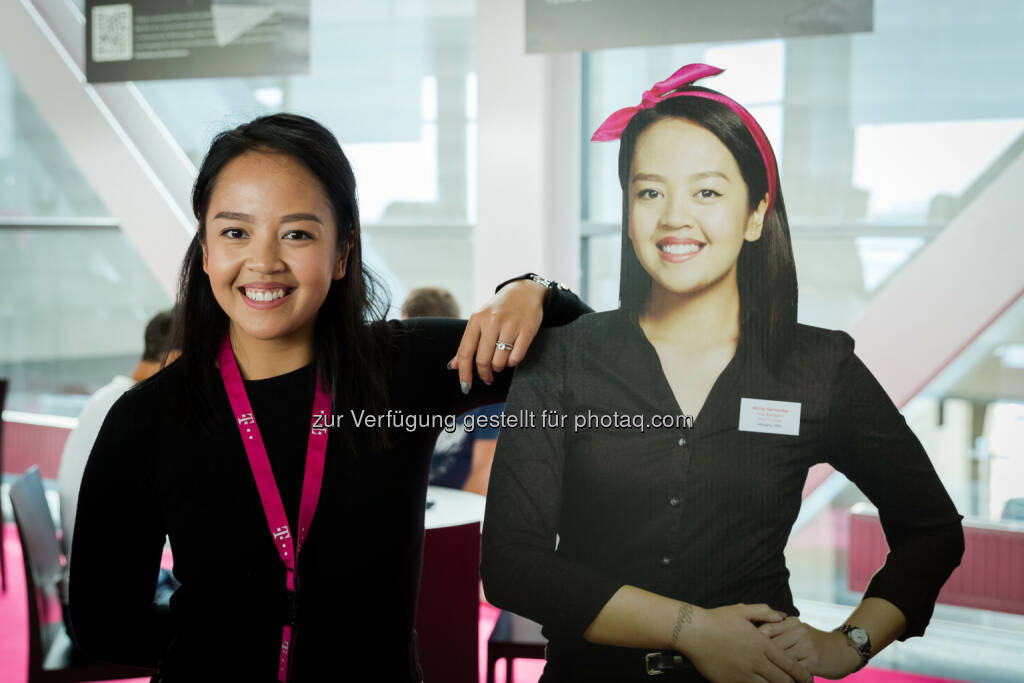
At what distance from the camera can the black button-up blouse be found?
1.41 metres

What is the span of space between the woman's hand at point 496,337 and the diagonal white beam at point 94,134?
4.06 metres

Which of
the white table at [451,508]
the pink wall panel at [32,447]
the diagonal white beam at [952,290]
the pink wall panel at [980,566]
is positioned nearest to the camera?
the pink wall panel at [980,566]

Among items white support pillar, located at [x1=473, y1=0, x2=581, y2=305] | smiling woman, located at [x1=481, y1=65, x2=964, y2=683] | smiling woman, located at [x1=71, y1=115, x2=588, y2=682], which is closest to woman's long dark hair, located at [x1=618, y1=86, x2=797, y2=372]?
smiling woman, located at [x1=481, y1=65, x2=964, y2=683]

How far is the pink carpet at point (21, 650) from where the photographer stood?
329cm

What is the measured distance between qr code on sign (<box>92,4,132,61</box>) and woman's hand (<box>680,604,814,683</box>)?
3.65 m

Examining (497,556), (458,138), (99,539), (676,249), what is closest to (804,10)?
(676,249)

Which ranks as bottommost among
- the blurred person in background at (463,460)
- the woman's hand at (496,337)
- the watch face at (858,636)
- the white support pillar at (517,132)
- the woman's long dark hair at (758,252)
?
the watch face at (858,636)

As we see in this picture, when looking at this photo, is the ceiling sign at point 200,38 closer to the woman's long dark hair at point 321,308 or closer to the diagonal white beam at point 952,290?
the woman's long dark hair at point 321,308

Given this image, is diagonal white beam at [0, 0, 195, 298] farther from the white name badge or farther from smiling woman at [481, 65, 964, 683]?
the white name badge

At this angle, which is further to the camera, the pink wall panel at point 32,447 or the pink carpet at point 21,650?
the pink wall panel at point 32,447

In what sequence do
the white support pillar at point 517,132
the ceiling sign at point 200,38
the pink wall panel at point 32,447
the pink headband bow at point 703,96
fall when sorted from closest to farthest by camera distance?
the pink headband bow at point 703,96 < the white support pillar at point 517,132 < the ceiling sign at point 200,38 < the pink wall panel at point 32,447

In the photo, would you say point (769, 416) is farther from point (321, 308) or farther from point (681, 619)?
point (321, 308)

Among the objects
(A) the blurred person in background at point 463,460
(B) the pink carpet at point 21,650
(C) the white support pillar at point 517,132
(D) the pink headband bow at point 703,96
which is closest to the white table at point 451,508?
(A) the blurred person in background at point 463,460

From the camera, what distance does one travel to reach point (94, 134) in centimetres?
505
